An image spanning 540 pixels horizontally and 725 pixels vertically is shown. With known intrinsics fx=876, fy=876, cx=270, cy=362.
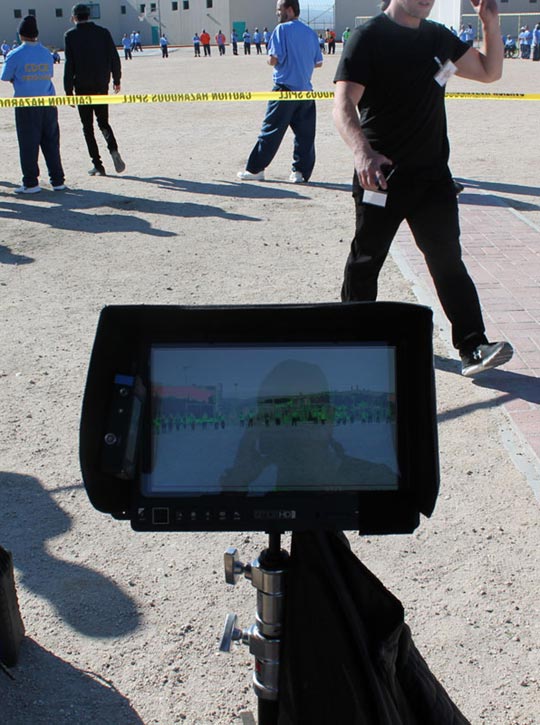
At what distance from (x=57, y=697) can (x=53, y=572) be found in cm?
69

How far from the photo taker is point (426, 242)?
4570 millimetres

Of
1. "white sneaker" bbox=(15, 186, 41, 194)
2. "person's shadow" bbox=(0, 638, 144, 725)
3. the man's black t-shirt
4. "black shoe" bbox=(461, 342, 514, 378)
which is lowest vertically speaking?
"person's shadow" bbox=(0, 638, 144, 725)

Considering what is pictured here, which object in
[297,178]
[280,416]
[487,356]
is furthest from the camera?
[297,178]

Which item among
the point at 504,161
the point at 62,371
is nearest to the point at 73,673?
the point at 62,371

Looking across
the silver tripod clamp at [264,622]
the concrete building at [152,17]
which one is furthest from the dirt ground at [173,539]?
the concrete building at [152,17]

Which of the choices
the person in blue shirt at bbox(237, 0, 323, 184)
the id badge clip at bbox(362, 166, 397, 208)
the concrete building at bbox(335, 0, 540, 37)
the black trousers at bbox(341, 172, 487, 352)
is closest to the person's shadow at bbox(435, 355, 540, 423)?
the black trousers at bbox(341, 172, 487, 352)

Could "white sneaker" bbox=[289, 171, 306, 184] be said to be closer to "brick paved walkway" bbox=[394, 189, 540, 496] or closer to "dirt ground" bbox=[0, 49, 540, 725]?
"dirt ground" bbox=[0, 49, 540, 725]

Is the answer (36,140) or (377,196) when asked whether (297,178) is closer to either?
(36,140)

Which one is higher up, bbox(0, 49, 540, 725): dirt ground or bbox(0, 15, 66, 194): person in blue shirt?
bbox(0, 15, 66, 194): person in blue shirt

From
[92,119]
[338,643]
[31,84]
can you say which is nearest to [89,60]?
[92,119]

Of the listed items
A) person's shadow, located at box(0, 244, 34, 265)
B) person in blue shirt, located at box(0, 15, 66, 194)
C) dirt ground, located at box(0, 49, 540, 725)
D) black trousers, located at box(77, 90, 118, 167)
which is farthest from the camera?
black trousers, located at box(77, 90, 118, 167)

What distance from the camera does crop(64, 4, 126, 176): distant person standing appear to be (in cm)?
998

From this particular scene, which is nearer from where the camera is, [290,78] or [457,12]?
[290,78]

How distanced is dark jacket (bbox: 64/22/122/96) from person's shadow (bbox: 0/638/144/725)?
8631mm
